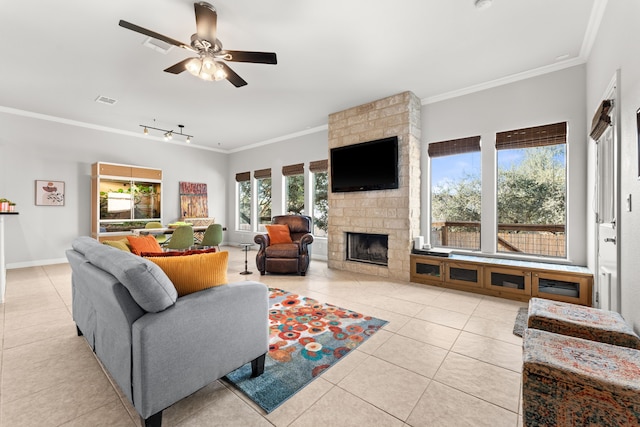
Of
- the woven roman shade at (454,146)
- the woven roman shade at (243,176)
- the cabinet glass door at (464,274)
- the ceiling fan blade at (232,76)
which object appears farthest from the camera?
the woven roman shade at (243,176)

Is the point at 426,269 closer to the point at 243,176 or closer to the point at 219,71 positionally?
the point at 219,71

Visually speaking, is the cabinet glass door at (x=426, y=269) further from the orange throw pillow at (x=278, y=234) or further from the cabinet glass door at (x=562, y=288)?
the orange throw pillow at (x=278, y=234)

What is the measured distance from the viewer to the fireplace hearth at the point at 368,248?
4750mm

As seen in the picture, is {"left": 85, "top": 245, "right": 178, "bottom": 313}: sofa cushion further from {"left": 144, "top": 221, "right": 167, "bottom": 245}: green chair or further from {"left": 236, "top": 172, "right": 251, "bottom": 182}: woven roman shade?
{"left": 236, "top": 172, "right": 251, "bottom": 182}: woven roman shade

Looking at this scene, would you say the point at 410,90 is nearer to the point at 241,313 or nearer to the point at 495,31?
the point at 495,31

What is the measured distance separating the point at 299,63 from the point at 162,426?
364 centimetres

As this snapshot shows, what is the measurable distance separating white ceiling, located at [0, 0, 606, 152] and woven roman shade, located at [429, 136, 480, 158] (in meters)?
0.74

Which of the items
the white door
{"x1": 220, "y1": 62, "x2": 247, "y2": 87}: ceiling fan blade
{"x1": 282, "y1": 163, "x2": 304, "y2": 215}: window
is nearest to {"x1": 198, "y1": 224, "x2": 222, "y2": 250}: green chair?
{"x1": 282, "y1": 163, "x2": 304, "y2": 215}: window

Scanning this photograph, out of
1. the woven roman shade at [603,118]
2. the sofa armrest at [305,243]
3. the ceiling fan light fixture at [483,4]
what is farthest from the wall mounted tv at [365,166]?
the woven roman shade at [603,118]

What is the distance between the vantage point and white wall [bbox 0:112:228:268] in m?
5.03

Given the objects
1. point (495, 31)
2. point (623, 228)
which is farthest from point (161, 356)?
point (495, 31)

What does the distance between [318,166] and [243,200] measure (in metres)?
3.12

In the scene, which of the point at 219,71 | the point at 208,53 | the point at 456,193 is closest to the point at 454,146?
the point at 456,193

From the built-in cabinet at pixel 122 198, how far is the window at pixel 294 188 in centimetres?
303
